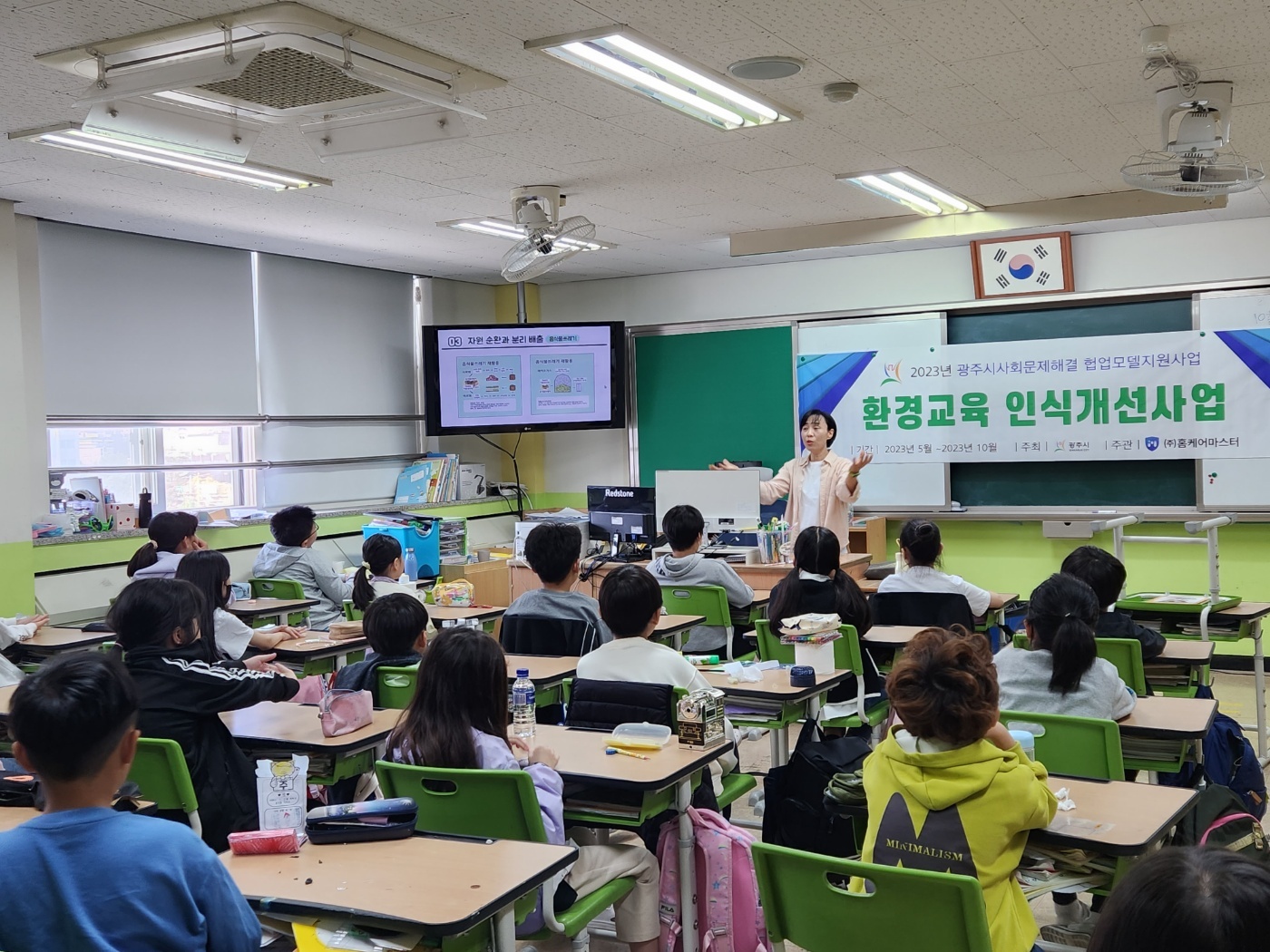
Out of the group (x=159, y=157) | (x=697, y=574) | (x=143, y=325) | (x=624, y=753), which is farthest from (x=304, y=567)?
(x=624, y=753)

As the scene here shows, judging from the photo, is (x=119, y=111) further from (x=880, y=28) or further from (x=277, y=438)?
(x=277, y=438)

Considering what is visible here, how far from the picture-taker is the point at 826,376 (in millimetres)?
8375

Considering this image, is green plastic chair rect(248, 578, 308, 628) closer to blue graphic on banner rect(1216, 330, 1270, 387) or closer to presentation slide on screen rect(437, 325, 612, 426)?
presentation slide on screen rect(437, 325, 612, 426)

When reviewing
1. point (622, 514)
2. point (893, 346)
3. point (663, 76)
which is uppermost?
point (663, 76)

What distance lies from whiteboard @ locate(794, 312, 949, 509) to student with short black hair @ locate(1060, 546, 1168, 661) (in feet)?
13.0

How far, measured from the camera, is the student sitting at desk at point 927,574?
16.4ft

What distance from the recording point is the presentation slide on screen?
8.23 meters

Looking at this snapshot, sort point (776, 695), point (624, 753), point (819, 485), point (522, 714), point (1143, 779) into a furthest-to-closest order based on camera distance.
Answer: point (819, 485)
point (1143, 779)
point (776, 695)
point (522, 714)
point (624, 753)

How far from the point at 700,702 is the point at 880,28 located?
2116 mm

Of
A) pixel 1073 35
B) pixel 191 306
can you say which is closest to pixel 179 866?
pixel 1073 35

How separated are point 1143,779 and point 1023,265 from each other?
400 centimetres

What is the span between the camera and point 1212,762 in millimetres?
3336

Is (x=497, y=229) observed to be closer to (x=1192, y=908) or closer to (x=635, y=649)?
(x=635, y=649)

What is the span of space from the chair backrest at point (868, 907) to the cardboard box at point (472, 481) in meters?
6.92
